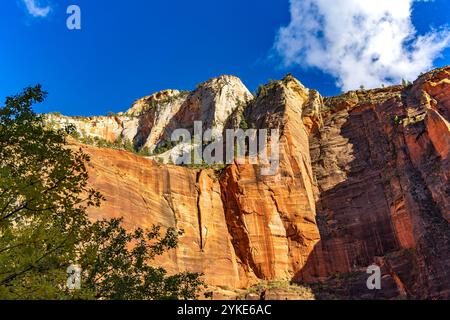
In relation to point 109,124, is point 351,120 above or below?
below

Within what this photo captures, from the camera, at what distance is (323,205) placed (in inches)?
2425

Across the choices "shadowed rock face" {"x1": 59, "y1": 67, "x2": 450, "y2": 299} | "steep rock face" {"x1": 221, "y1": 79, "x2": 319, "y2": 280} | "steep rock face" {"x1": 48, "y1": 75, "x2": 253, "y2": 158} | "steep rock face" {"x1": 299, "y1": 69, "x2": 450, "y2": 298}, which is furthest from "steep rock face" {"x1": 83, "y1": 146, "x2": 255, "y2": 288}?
"steep rock face" {"x1": 48, "y1": 75, "x2": 253, "y2": 158}

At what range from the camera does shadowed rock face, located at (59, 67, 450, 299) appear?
47031 millimetres

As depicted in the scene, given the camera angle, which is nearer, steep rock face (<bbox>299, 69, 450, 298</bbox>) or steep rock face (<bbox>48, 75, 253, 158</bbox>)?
steep rock face (<bbox>299, 69, 450, 298</bbox>)

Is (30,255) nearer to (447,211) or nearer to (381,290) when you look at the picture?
(381,290)

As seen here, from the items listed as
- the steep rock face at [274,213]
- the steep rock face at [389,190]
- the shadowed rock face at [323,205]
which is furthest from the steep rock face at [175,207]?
the steep rock face at [389,190]

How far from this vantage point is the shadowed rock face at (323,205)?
47031 millimetres

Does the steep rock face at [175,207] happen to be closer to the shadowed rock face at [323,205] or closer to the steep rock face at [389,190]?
the shadowed rock face at [323,205]

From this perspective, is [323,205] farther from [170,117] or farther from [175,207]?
[170,117]

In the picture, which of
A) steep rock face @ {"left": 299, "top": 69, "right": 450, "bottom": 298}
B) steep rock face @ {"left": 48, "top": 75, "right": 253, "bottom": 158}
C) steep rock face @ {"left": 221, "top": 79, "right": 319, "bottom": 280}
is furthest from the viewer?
steep rock face @ {"left": 48, "top": 75, "right": 253, "bottom": 158}

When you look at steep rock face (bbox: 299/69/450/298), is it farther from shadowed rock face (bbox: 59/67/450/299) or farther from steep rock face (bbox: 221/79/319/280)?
steep rock face (bbox: 221/79/319/280)

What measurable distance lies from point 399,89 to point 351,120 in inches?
352

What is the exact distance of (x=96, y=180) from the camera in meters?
45.7
